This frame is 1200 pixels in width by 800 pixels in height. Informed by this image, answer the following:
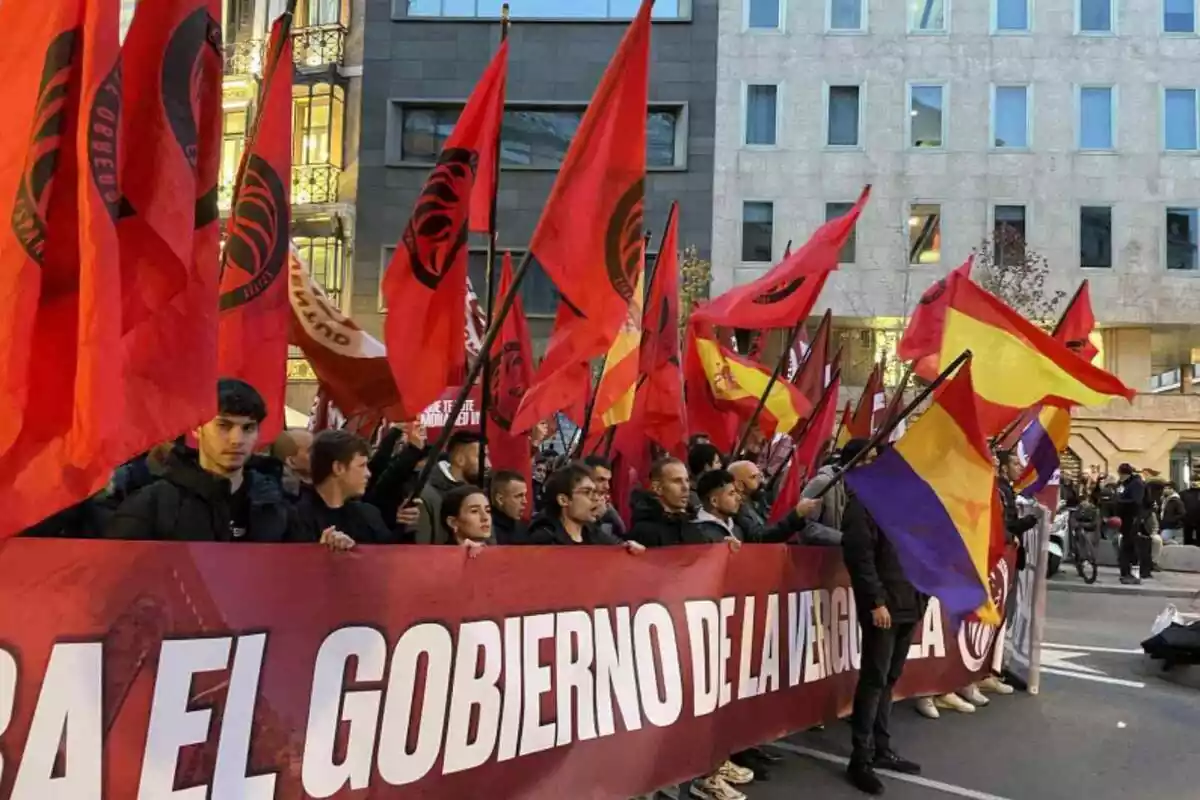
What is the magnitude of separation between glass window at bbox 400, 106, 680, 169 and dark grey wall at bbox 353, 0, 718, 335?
1.13ft

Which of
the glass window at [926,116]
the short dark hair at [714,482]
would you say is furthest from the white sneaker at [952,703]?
the glass window at [926,116]

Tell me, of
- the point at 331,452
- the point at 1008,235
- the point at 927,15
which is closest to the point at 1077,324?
the point at 331,452

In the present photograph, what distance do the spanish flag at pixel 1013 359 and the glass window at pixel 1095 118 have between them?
2686 centimetres

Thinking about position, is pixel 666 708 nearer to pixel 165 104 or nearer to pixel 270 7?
pixel 165 104

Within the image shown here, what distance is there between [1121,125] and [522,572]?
101 feet

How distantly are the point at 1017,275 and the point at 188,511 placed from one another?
85.0 feet

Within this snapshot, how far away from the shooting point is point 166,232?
3.28 metres

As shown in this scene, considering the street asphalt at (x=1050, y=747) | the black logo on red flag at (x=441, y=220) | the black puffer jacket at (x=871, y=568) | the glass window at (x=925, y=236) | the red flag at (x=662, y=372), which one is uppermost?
the glass window at (x=925, y=236)

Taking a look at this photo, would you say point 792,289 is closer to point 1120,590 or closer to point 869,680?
point 869,680

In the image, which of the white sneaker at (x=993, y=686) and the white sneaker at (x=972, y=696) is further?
the white sneaker at (x=993, y=686)

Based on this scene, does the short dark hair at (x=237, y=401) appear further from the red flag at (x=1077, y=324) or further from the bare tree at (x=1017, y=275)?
the bare tree at (x=1017, y=275)

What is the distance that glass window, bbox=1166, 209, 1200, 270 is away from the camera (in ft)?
98.7

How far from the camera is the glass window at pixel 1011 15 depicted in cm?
3081

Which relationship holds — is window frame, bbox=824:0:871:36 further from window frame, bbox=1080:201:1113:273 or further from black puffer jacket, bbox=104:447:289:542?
black puffer jacket, bbox=104:447:289:542
